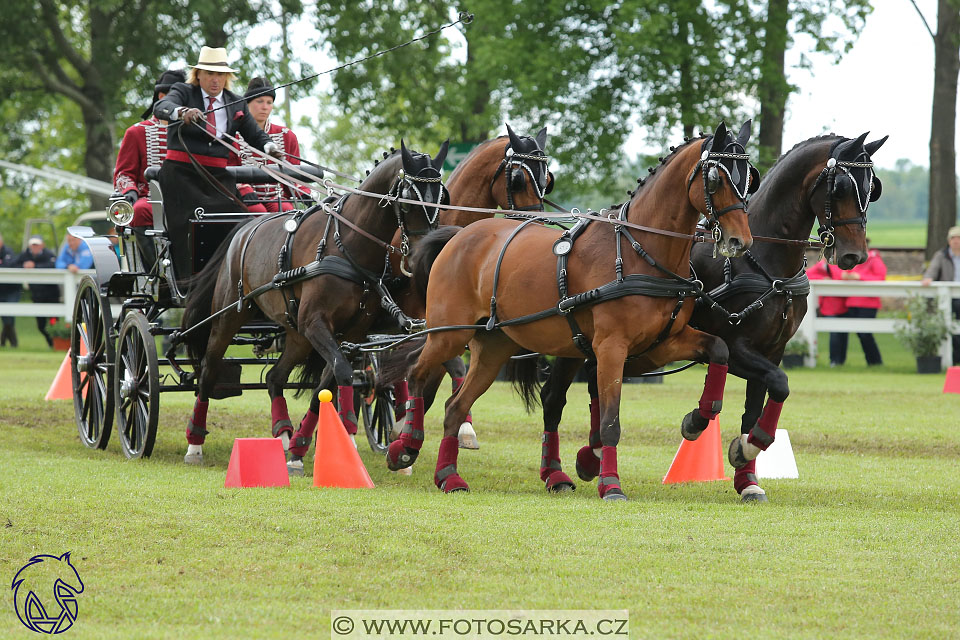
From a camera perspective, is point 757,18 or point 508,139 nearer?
point 508,139

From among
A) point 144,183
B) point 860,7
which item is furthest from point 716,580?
point 860,7

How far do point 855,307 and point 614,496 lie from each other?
42.6 ft

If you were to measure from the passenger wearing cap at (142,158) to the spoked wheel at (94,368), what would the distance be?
64cm

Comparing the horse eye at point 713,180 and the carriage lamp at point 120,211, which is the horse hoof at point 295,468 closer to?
the carriage lamp at point 120,211

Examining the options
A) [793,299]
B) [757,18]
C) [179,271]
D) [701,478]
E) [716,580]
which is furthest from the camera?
[757,18]

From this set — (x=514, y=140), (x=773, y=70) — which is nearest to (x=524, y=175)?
(x=514, y=140)

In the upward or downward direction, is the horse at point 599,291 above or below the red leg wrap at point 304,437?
above

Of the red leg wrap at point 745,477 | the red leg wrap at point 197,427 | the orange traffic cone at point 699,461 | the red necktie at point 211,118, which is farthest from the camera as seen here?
the red necktie at point 211,118

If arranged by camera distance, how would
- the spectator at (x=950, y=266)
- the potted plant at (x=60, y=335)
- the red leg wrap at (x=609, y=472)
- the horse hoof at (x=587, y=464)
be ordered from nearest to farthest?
the red leg wrap at (x=609, y=472)
the horse hoof at (x=587, y=464)
the spectator at (x=950, y=266)
the potted plant at (x=60, y=335)

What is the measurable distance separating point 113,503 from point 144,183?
4.59 m

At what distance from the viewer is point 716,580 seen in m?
5.44

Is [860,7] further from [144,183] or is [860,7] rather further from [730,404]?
[144,183]

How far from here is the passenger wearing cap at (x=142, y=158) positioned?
1066cm
